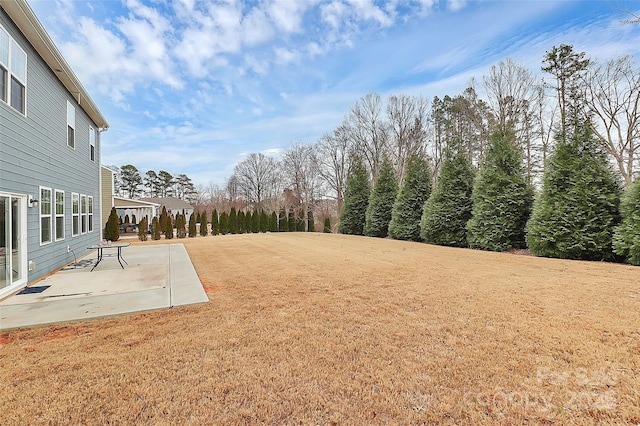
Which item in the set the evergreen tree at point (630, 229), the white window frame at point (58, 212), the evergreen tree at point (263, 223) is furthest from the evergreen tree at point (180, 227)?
the evergreen tree at point (630, 229)

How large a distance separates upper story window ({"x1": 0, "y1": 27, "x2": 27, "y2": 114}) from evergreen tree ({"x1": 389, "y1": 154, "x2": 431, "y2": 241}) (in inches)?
527

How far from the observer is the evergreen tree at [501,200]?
1039cm

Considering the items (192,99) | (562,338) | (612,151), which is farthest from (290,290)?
(612,151)

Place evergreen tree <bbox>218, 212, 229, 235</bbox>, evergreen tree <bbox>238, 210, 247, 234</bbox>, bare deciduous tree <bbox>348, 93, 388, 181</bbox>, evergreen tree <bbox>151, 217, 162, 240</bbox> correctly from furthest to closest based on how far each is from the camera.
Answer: bare deciduous tree <bbox>348, 93, 388, 181</bbox>, evergreen tree <bbox>238, 210, 247, 234</bbox>, evergreen tree <bbox>218, 212, 229, 235</bbox>, evergreen tree <bbox>151, 217, 162, 240</bbox>

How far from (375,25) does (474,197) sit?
7.24 meters

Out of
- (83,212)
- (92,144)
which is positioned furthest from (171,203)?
(83,212)

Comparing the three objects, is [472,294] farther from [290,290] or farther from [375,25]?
[375,25]

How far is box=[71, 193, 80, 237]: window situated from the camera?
28.2 feet

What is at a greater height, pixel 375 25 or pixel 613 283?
pixel 375 25

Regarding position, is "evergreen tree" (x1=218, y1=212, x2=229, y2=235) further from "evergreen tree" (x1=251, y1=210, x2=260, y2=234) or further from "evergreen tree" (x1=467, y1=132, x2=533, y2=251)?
"evergreen tree" (x1=467, y1=132, x2=533, y2=251)

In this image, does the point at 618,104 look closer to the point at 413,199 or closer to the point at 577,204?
the point at 413,199

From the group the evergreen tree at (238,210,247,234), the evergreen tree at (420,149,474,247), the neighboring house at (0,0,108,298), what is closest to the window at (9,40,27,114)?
the neighboring house at (0,0,108,298)

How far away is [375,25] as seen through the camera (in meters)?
10.8

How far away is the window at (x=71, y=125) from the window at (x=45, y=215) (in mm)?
2481
